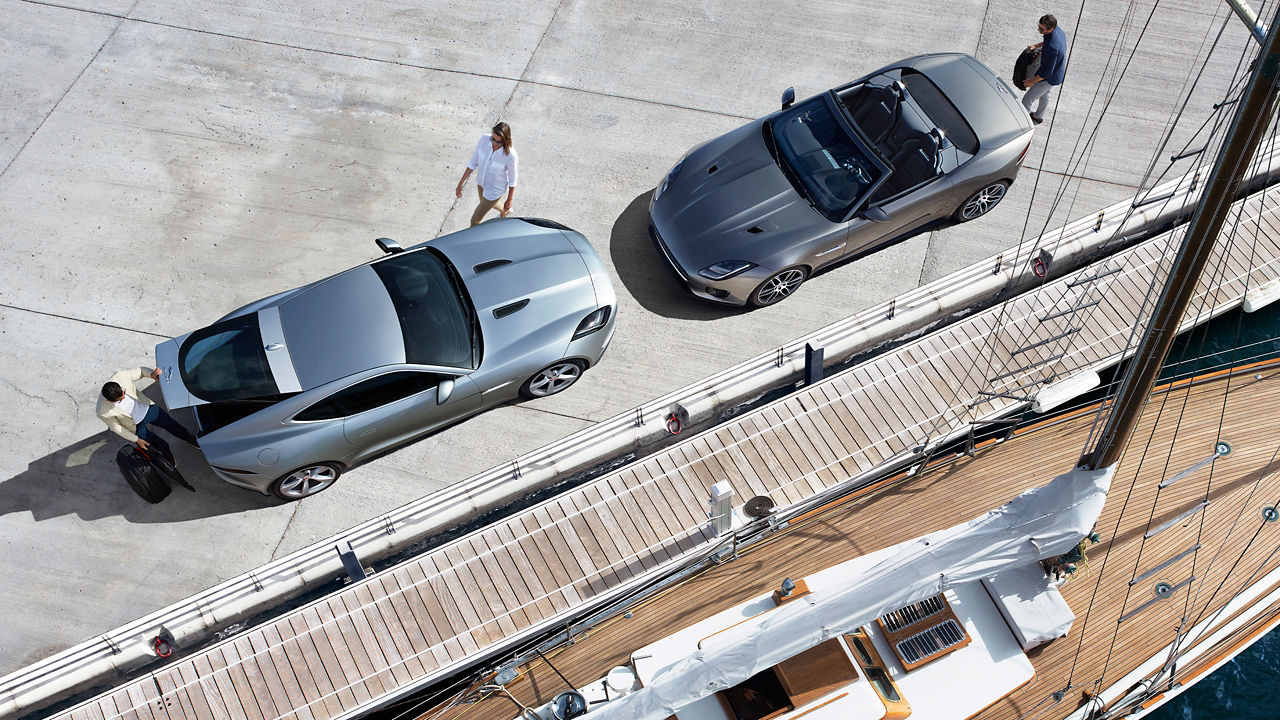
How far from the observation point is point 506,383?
955 cm

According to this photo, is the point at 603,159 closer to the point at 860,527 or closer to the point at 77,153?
the point at 860,527

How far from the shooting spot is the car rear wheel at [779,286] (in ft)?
33.7

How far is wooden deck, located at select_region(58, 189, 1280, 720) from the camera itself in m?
8.21

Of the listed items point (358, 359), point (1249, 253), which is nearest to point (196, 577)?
point (358, 359)

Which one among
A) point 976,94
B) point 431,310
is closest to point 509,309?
point 431,310

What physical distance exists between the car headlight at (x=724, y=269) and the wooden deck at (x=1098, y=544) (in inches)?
106

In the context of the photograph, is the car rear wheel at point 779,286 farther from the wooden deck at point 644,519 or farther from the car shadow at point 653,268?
the wooden deck at point 644,519

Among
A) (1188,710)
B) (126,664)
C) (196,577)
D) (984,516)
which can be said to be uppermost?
(196,577)

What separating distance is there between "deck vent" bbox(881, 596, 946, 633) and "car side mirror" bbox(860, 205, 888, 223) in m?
4.04

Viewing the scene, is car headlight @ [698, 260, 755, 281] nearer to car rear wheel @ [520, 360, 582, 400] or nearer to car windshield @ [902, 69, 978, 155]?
car rear wheel @ [520, 360, 582, 400]

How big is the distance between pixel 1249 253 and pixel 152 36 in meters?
13.4

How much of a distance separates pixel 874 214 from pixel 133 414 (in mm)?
7420

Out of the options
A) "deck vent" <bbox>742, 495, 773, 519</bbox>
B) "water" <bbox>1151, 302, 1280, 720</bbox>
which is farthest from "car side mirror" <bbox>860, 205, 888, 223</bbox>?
"deck vent" <bbox>742, 495, 773, 519</bbox>

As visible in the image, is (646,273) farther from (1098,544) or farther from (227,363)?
(1098,544)
